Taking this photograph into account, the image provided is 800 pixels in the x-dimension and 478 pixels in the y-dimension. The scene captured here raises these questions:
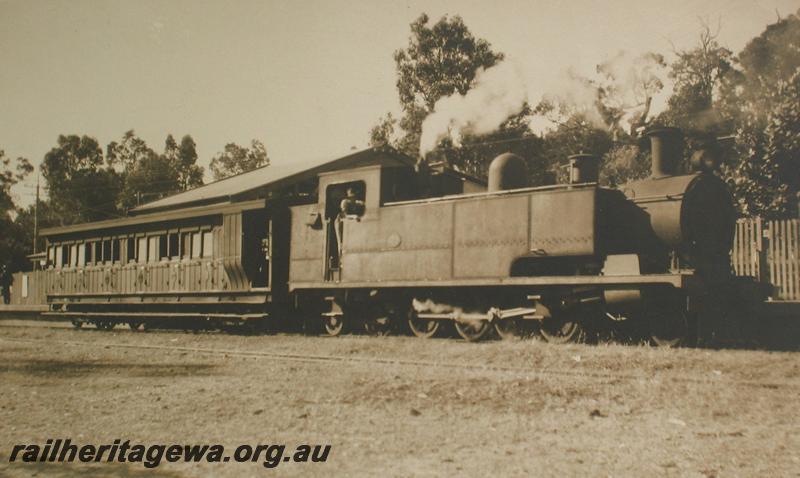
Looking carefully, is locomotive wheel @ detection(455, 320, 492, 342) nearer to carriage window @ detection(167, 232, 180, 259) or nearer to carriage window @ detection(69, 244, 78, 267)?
carriage window @ detection(167, 232, 180, 259)

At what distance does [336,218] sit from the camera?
44.3 ft

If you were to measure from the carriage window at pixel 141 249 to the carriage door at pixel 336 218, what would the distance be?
7.04 meters

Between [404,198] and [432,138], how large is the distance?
11.9ft

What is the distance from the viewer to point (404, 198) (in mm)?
12969

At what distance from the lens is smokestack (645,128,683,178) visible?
10570 millimetres

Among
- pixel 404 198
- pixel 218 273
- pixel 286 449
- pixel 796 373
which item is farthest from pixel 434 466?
pixel 218 273

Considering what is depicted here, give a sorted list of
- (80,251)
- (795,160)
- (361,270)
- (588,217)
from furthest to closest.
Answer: (80,251) → (795,160) → (361,270) → (588,217)

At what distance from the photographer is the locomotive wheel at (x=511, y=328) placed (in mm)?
11070

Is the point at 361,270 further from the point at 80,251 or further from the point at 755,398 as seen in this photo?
the point at 80,251

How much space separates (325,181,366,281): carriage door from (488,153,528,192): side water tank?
2.67 meters

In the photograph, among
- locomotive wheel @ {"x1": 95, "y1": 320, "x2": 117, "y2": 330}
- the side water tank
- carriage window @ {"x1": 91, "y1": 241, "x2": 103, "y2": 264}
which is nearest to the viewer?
the side water tank

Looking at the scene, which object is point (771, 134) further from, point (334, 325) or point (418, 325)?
point (334, 325)

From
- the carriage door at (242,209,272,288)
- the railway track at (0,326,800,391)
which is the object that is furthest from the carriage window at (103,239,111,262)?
the railway track at (0,326,800,391)

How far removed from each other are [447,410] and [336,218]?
8.19m
